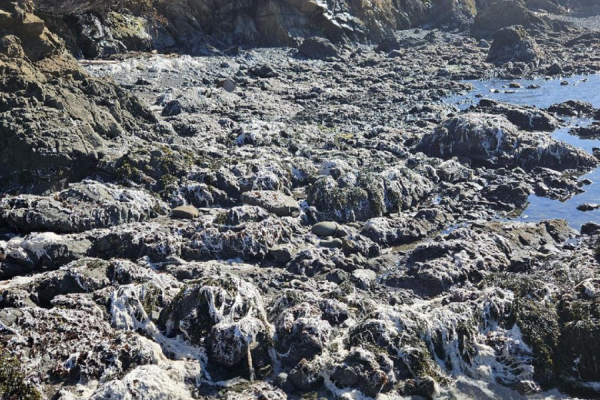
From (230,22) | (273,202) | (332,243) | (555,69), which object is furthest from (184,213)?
(555,69)

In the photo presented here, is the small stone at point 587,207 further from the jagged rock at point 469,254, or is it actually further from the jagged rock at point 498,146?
the jagged rock at point 498,146

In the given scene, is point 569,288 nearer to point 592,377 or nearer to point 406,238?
point 592,377

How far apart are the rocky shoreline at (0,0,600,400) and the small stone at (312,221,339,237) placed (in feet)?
0.19

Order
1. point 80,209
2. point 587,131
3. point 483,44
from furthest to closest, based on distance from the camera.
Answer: point 483,44, point 587,131, point 80,209

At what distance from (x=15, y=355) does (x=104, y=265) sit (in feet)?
12.5

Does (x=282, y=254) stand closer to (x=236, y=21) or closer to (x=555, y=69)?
(x=555, y=69)

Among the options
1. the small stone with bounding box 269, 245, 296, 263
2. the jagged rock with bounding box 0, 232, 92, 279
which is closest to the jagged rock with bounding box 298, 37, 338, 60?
the small stone with bounding box 269, 245, 296, 263

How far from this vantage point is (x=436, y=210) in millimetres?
20672

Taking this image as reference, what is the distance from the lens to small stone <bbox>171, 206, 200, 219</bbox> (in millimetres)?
18531

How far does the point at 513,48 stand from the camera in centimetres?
5291

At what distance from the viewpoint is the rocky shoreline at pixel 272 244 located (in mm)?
11500

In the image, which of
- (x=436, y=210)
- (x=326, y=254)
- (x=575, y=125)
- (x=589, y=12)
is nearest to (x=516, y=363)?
(x=326, y=254)

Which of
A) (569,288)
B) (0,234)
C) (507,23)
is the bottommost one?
(0,234)

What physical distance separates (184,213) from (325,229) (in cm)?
489
